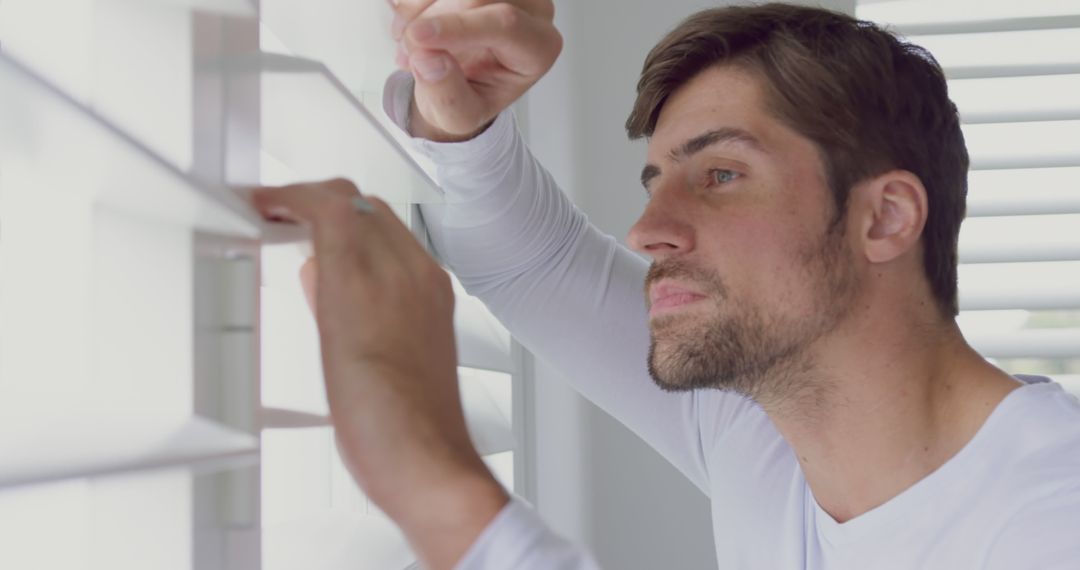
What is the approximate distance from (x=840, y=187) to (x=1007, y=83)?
2.32ft

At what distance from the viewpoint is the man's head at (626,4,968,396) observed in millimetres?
1032

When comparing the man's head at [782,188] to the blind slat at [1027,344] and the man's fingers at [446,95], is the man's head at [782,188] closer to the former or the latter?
the man's fingers at [446,95]

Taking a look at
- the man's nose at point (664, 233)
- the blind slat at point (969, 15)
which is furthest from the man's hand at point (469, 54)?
the blind slat at point (969, 15)

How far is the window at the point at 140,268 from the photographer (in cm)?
29

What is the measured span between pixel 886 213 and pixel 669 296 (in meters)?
0.25

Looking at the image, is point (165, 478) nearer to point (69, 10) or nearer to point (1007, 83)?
point (69, 10)

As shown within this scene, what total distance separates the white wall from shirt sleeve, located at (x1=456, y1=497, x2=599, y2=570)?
0.98m

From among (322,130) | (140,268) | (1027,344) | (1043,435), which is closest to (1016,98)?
(1027,344)

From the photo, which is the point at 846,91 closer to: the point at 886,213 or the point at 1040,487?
the point at 886,213

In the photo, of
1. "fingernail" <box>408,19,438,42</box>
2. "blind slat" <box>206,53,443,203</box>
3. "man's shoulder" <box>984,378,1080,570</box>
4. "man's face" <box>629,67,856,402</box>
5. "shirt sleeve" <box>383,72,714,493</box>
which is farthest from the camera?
"man's face" <box>629,67,856,402</box>

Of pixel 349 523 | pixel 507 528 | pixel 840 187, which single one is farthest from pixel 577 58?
pixel 507 528

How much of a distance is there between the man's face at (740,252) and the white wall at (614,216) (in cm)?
45

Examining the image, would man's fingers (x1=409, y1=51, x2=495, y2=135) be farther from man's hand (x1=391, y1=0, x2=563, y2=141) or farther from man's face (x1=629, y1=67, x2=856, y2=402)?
man's face (x1=629, y1=67, x2=856, y2=402)

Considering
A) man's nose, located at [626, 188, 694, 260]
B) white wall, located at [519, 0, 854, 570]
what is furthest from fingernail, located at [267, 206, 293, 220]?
white wall, located at [519, 0, 854, 570]
